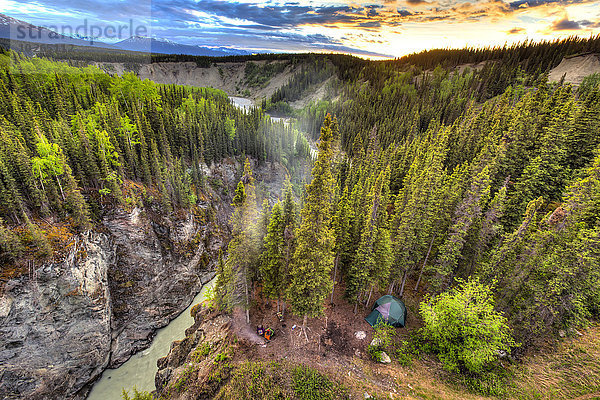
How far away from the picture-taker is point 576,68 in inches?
4085

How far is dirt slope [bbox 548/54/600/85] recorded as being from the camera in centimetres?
9850

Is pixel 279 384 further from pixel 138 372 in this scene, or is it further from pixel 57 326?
pixel 57 326

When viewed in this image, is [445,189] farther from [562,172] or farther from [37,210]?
[37,210]

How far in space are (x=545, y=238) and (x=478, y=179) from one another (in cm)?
816

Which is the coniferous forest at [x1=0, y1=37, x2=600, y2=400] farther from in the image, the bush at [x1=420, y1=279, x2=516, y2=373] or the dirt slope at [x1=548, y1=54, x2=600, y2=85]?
the dirt slope at [x1=548, y1=54, x2=600, y2=85]

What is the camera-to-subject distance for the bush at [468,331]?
17828mm

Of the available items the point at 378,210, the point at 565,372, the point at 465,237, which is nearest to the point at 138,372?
the point at 378,210

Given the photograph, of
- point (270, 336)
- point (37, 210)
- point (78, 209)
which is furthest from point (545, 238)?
point (37, 210)

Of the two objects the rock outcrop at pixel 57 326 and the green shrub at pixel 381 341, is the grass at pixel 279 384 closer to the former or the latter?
the green shrub at pixel 381 341

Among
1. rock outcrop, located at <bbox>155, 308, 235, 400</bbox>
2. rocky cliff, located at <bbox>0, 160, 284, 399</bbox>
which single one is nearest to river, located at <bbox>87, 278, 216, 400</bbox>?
rocky cliff, located at <bbox>0, 160, 284, 399</bbox>

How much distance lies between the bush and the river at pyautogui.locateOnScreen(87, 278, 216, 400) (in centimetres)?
3496

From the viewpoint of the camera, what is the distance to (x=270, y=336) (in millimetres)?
24469

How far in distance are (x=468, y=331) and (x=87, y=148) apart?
5273cm

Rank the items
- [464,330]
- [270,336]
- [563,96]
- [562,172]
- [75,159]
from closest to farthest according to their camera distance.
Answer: [464,330] < [270,336] < [562,172] < [75,159] < [563,96]
